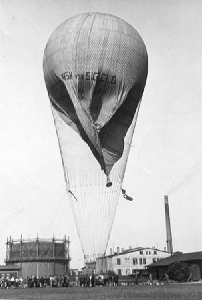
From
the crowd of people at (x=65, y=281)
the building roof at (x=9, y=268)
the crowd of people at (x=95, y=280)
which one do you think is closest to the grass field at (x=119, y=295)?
the crowd of people at (x=65, y=281)

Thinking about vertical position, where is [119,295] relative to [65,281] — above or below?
above

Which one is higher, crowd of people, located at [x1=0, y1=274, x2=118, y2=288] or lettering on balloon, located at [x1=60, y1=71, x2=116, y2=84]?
lettering on balloon, located at [x1=60, y1=71, x2=116, y2=84]

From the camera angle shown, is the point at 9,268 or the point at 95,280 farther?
the point at 9,268

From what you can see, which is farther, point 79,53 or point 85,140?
point 85,140

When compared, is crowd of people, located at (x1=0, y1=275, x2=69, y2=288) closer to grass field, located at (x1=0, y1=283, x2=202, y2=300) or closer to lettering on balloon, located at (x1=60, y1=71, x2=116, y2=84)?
grass field, located at (x1=0, y1=283, x2=202, y2=300)

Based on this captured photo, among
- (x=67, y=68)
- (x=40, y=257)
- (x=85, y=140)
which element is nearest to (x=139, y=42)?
(x=67, y=68)

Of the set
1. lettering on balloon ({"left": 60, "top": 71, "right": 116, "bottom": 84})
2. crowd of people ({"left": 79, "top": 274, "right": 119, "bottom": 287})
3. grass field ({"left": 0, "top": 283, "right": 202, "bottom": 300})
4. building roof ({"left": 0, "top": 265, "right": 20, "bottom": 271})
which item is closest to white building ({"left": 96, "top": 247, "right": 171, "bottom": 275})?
building roof ({"left": 0, "top": 265, "right": 20, "bottom": 271})

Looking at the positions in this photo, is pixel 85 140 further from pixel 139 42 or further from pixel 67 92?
pixel 139 42

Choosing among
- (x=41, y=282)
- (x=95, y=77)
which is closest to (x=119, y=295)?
(x=95, y=77)

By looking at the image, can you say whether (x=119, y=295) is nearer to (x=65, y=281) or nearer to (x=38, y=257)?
(x=65, y=281)
